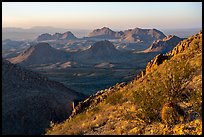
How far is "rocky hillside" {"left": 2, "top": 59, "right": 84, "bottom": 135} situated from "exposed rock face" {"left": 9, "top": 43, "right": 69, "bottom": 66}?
81549 millimetres

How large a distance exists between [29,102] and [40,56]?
99.0m

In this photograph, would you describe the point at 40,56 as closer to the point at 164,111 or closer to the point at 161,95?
the point at 161,95

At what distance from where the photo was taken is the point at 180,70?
49.6 ft

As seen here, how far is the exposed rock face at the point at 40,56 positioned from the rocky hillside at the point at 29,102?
8155 cm

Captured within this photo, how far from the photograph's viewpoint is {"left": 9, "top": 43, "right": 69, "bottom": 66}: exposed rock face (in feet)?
415

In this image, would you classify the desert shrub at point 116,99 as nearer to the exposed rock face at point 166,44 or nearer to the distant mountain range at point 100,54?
the distant mountain range at point 100,54

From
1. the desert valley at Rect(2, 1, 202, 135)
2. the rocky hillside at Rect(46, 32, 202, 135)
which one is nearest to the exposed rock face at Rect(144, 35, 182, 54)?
the desert valley at Rect(2, 1, 202, 135)

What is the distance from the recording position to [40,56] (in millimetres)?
131000

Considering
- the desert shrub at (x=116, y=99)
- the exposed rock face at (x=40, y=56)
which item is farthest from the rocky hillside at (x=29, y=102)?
the exposed rock face at (x=40, y=56)

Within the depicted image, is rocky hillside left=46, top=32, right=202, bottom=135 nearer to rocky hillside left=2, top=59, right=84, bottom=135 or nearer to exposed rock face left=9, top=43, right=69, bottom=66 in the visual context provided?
rocky hillside left=2, top=59, right=84, bottom=135

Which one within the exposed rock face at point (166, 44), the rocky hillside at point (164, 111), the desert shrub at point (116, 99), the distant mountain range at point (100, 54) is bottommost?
the distant mountain range at point (100, 54)

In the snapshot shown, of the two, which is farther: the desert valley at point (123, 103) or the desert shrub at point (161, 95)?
the desert shrub at point (161, 95)

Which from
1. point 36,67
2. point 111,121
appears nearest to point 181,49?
point 111,121

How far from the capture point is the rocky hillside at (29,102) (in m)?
29.8
